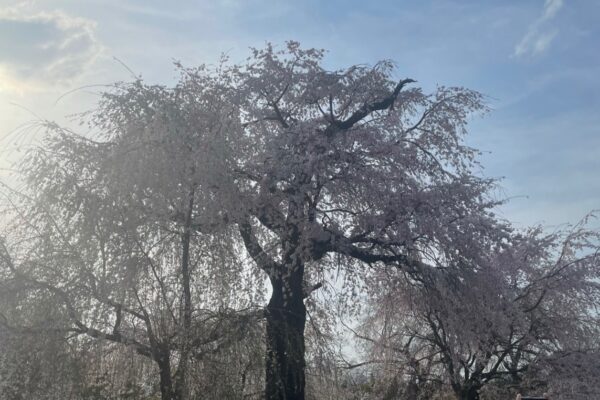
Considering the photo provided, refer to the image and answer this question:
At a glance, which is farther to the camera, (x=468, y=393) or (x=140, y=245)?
(x=468, y=393)

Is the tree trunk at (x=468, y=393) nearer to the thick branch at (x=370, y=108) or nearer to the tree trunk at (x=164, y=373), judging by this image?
the thick branch at (x=370, y=108)

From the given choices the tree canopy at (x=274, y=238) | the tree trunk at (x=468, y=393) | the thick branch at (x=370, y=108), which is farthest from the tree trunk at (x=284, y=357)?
the tree trunk at (x=468, y=393)

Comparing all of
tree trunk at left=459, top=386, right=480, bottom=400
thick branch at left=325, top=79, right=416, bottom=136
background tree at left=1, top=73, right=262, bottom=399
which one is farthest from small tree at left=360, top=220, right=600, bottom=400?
background tree at left=1, top=73, right=262, bottom=399

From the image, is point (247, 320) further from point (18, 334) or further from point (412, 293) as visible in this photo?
point (412, 293)

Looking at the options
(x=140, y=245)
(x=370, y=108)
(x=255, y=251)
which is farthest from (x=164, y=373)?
(x=370, y=108)

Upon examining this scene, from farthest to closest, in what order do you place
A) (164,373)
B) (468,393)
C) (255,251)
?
(468,393), (255,251), (164,373)

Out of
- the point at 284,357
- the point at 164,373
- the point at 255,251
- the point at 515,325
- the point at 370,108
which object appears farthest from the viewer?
the point at 515,325

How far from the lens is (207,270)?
1008 cm

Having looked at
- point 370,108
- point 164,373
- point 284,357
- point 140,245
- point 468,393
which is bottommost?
point 164,373

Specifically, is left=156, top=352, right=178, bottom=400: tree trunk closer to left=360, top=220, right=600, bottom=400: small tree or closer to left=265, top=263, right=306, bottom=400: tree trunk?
left=265, top=263, right=306, bottom=400: tree trunk

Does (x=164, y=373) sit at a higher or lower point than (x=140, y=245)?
lower

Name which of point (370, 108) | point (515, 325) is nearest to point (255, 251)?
point (370, 108)

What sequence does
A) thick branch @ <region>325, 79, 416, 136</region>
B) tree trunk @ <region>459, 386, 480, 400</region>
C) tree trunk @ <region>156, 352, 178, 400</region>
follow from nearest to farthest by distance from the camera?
tree trunk @ <region>156, 352, 178, 400</region>, thick branch @ <region>325, 79, 416, 136</region>, tree trunk @ <region>459, 386, 480, 400</region>

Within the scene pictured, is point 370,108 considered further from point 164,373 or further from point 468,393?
point 468,393
